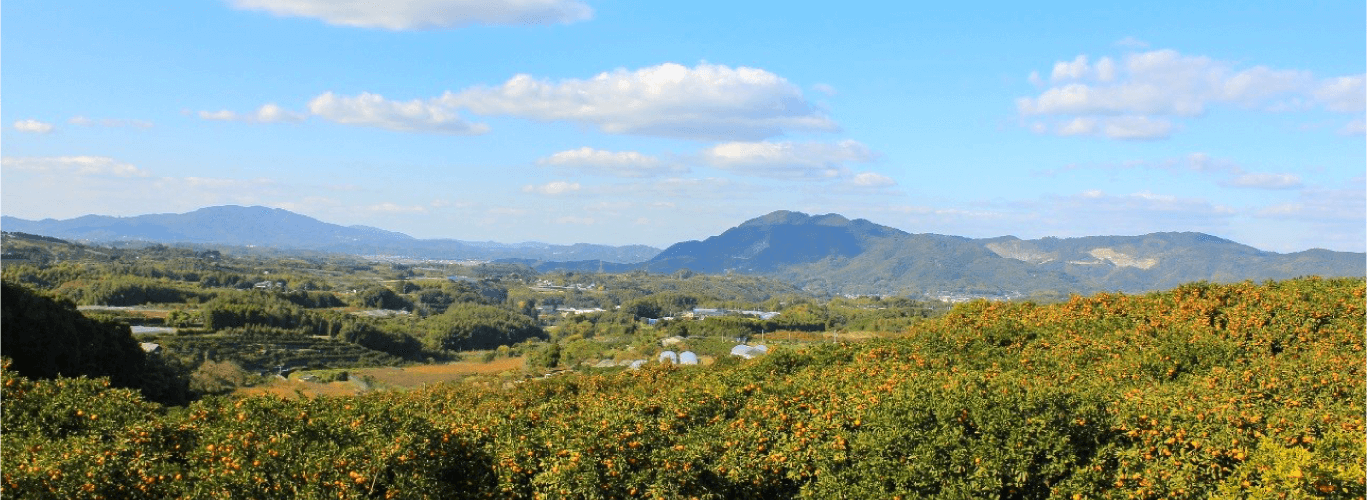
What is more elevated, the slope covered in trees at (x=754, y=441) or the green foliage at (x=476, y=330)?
the slope covered in trees at (x=754, y=441)

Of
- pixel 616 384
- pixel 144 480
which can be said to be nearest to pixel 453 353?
pixel 616 384

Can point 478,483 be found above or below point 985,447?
below

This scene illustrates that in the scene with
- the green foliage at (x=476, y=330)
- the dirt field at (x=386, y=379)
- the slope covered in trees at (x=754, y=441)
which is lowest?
the green foliage at (x=476, y=330)

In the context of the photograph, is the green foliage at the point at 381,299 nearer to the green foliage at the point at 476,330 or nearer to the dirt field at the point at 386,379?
the green foliage at the point at 476,330

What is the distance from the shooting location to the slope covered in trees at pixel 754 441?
976 centimetres

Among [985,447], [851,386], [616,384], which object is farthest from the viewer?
[616,384]

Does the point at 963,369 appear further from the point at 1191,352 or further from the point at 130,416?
the point at 130,416

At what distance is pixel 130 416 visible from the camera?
11211mm

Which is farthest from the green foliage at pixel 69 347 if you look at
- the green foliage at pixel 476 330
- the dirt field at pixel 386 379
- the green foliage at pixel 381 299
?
the green foliage at pixel 381 299

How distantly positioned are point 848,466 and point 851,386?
2.75m

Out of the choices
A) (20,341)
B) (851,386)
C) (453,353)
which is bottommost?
(453,353)

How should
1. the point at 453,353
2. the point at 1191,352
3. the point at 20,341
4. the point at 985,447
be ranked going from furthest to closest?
the point at 453,353, the point at 20,341, the point at 1191,352, the point at 985,447

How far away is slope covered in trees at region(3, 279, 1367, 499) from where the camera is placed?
976 centimetres

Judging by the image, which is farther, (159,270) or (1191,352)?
(159,270)
